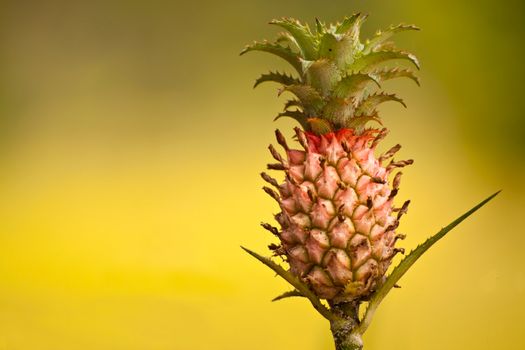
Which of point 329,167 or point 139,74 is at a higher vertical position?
point 139,74

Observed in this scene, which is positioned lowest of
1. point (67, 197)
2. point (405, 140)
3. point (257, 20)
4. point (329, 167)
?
point (329, 167)

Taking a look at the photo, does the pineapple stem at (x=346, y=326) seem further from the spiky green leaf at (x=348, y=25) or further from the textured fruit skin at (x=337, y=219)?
the spiky green leaf at (x=348, y=25)

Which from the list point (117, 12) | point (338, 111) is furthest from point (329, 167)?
point (117, 12)

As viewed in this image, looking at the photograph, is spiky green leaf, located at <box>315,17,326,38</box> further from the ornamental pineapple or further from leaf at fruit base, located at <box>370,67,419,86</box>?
leaf at fruit base, located at <box>370,67,419,86</box>

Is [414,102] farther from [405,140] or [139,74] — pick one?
[139,74]

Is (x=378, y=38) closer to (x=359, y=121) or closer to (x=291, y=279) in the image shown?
(x=359, y=121)

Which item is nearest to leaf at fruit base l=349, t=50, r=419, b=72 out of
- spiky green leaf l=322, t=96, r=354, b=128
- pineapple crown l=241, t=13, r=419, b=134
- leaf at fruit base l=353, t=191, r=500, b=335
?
pineapple crown l=241, t=13, r=419, b=134
